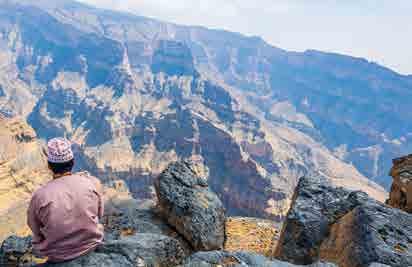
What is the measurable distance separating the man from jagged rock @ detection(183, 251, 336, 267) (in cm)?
185

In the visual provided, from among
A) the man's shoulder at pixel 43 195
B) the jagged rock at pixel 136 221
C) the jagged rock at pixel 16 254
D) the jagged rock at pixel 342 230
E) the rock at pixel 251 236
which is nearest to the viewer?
the man's shoulder at pixel 43 195

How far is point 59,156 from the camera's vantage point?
6.24 metres

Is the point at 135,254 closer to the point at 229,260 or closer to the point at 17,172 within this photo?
the point at 229,260

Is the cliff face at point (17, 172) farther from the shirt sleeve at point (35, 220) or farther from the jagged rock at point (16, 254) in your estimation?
the shirt sleeve at point (35, 220)

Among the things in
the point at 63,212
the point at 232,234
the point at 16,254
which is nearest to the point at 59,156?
the point at 63,212

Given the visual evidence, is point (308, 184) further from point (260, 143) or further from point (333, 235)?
point (260, 143)

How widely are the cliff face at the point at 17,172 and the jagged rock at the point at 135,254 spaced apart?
3073 centimetres

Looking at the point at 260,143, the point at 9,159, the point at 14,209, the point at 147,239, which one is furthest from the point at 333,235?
the point at 260,143

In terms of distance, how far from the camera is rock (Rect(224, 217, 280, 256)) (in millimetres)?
14352

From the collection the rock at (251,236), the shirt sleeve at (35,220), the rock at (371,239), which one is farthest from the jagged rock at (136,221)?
the shirt sleeve at (35,220)

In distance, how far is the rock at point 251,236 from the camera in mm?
14352

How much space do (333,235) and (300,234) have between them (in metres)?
1.15

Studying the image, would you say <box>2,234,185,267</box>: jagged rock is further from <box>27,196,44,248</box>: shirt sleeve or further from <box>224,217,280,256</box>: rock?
<box>224,217,280,256</box>: rock

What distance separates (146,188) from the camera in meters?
129
